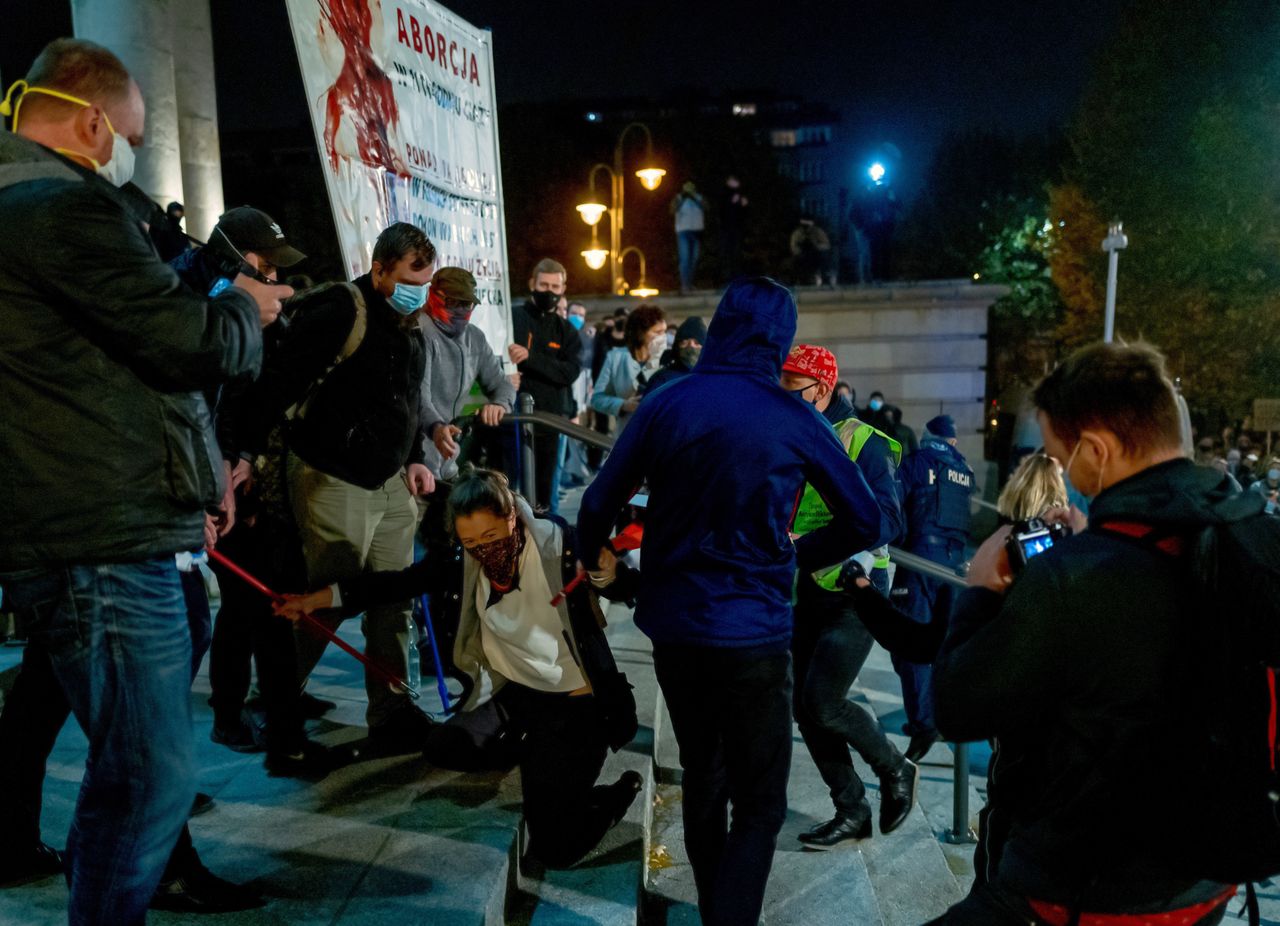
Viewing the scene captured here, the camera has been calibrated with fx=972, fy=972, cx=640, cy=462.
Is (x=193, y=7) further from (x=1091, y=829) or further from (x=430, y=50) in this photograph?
(x=1091, y=829)

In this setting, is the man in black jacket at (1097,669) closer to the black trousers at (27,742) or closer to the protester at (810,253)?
the black trousers at (27,742)

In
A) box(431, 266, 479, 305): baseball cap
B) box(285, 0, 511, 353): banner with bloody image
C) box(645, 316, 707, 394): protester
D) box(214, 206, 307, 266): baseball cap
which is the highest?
box(285, 0, 511, 353): banner with bloody image

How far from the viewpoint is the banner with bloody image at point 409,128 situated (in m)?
4.05

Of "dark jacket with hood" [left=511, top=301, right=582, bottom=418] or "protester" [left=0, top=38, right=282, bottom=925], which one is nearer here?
"protester" [left=0, top=38, right=282, bottom=925]

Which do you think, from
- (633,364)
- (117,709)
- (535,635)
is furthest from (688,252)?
(117,709)

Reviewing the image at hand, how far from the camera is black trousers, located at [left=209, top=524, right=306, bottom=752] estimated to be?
3.64 meters

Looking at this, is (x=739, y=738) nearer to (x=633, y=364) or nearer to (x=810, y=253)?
(x=633, y=364)

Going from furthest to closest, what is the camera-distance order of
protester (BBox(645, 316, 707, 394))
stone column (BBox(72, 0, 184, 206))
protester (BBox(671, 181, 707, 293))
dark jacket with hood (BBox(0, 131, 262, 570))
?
protester (BBox(671, 181, 707, 293)) < stone column (BBox(72, 0, 184, 206)) < protester (BBox(645, 316, 707, 394)) < dark jacket with hood (BBox(0, 131, 262, 570))

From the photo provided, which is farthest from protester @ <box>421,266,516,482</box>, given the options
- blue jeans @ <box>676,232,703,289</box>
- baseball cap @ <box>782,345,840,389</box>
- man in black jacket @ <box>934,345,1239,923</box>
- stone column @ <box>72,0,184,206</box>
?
blue jeans @ <box>676,232,703,289</box>

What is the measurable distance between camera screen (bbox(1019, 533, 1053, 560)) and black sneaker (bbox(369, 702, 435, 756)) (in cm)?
267

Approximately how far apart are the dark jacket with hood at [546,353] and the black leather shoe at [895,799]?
13.2 feet

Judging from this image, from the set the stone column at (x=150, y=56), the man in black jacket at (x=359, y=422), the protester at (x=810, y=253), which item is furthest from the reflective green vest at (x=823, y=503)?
the protester at (x=810, y=253)

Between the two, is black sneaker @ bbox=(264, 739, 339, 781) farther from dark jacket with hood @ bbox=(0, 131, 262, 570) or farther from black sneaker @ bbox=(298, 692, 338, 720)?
dark jacket with hood @ bbox=(0, 131, 262, 570)

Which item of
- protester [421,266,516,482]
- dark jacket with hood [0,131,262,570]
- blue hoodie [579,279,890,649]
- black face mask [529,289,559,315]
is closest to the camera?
dark jacket with hood [0,131,262,570]
